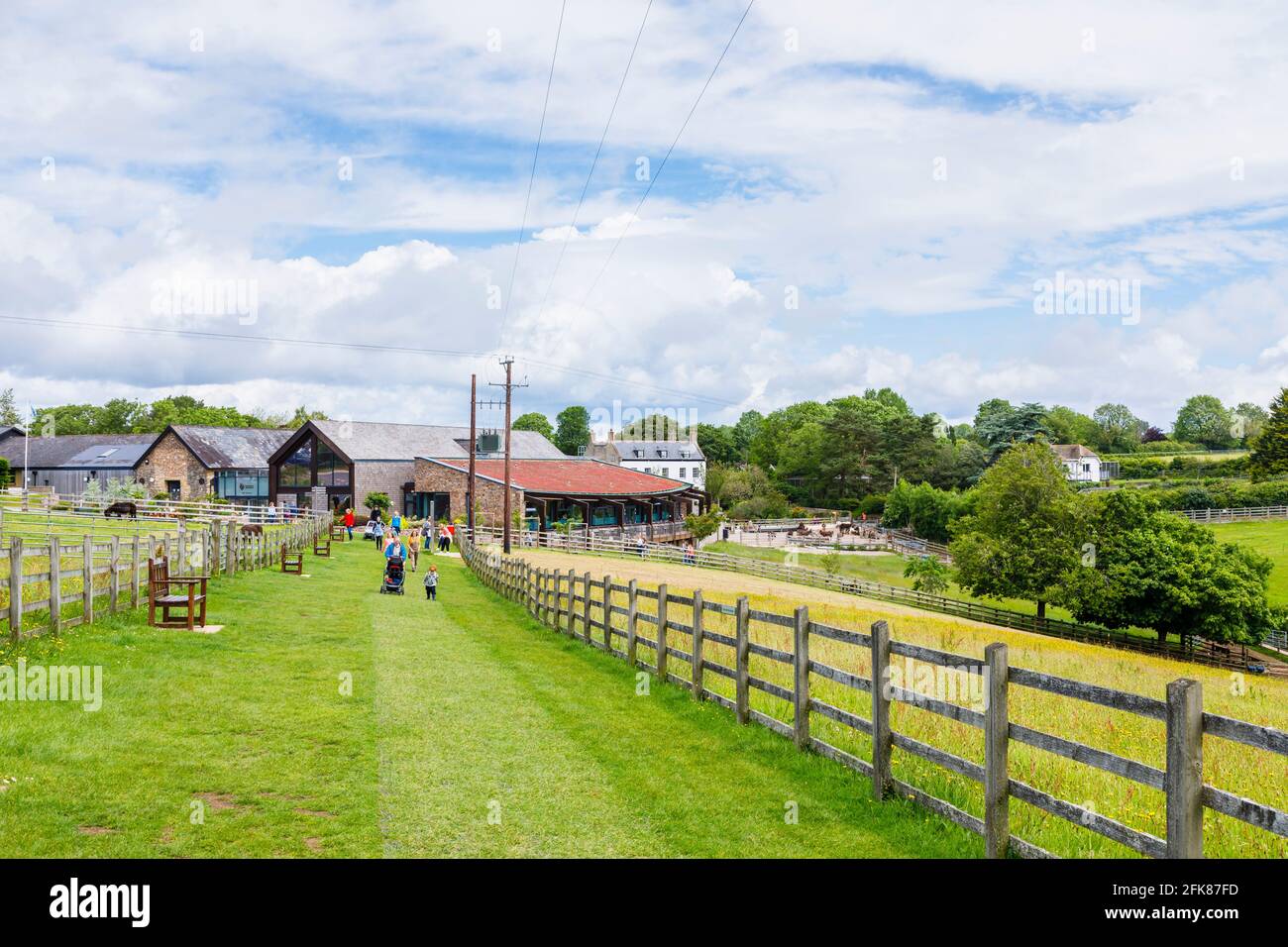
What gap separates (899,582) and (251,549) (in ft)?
158

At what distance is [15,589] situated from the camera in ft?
42.1

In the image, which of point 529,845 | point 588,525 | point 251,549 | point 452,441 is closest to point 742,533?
point 588,525

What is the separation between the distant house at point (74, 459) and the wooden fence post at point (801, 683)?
7898 cm

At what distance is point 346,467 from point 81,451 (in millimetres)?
31832

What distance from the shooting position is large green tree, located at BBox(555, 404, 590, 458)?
543ft

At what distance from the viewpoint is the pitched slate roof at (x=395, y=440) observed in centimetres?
6875

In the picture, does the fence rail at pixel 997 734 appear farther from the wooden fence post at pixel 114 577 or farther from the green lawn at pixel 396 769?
the wooden fence post at pixel 114 577

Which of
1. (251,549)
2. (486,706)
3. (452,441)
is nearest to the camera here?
(486,706)

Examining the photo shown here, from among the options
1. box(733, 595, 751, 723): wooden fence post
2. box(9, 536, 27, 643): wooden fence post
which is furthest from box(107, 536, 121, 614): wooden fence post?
box(733, 595, 751, 723): wooden fence post

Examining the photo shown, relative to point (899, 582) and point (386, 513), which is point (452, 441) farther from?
point (899, 582)

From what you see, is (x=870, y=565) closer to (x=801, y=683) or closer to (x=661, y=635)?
(x=661, y=635)

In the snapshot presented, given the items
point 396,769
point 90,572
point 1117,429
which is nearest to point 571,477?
point 90,572

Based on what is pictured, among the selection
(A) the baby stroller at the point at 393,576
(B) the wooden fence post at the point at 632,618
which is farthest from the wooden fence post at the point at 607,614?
(A) the baby stroller at the point at 393,576
